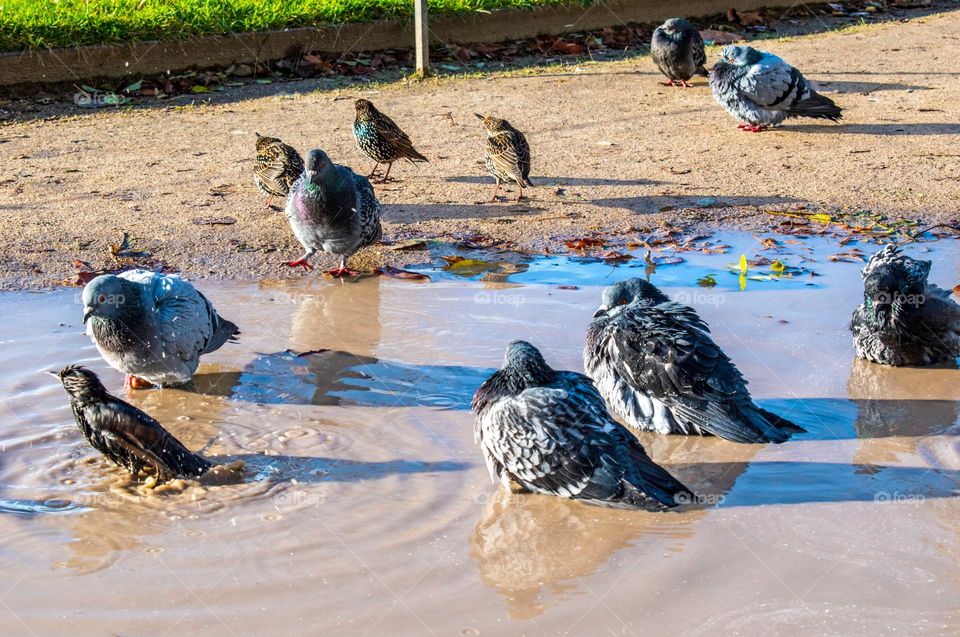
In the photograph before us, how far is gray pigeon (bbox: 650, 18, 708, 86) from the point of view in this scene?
38.1ft

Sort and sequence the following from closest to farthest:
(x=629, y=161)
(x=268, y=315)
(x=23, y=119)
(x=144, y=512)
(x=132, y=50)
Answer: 1. (x=144, y=512)
2. (x=268, y=315)
3. (x=629, y=161)
4. (x=23, y=119)
5. (x=132, y=50)

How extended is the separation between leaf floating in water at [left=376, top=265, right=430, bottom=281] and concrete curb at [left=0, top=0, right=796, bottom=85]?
203 inches

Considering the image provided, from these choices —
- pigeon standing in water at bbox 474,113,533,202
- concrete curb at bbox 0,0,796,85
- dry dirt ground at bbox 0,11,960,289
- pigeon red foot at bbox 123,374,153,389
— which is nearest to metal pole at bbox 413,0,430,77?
dry dirt ground at bbox 0,11,960,289

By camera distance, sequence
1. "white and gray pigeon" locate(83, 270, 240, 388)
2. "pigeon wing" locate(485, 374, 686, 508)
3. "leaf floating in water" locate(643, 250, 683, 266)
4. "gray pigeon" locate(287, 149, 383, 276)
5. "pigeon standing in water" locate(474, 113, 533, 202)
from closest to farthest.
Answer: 1. "pigeon wing" locate(485, 374, 686, 508)
2. "white and gray pigeon" locate(83, 270, 240, 388)
3. "gray pigeon" locate(287, 149, 383, 276)
4. "leaf floating in water" locate(643, 250, 683, 266)
5. "pigeon standing in water" locate(474, 113, 533, 202)

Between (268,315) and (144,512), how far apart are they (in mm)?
2313

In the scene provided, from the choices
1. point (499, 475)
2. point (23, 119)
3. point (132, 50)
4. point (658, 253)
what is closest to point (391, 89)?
point (132, 50)

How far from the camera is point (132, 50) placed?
11.4 metres

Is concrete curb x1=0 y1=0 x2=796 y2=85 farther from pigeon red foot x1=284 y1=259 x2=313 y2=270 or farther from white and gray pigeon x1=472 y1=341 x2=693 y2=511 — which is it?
white and gray pigeon x1=472 y1=341 x2=693 y2=511

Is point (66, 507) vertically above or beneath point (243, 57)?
beneath

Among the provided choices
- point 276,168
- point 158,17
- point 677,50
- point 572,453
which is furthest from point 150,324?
point 677,50

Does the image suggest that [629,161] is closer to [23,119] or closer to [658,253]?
[658,253]

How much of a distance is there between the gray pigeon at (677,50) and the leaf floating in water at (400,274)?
17.2ft

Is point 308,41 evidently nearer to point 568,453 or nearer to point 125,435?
point 125,435

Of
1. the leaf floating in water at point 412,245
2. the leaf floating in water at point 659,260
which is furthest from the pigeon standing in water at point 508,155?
the leaf floating in water at point 659,260
